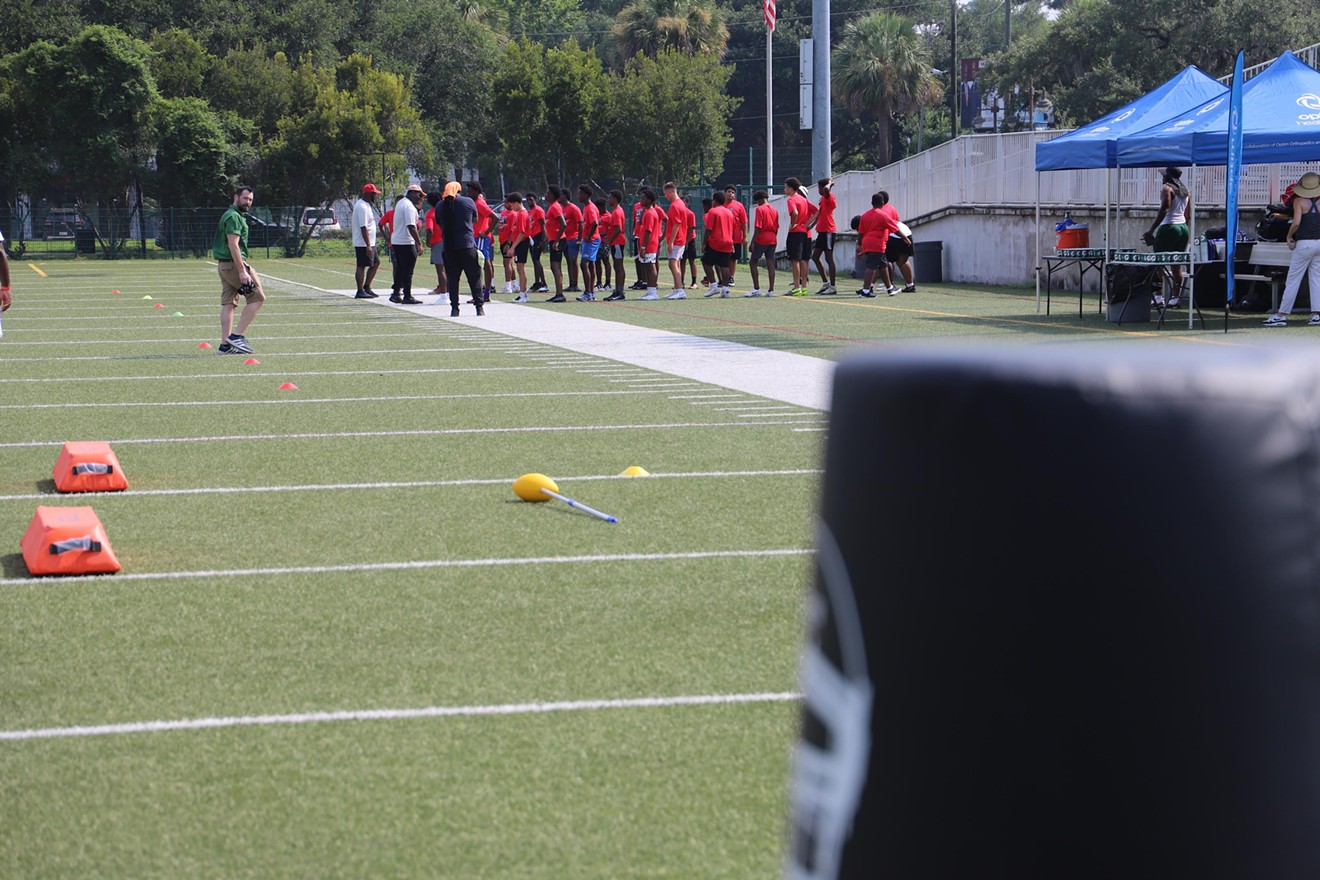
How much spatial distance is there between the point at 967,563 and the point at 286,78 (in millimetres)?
56898

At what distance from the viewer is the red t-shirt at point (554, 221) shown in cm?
2473

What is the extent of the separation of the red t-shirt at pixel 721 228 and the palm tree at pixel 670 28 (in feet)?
125

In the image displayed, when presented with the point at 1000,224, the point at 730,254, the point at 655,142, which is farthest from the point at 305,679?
the point at 655,142

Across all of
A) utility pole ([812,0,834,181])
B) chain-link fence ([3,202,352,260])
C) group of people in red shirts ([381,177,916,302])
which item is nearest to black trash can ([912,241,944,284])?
utility pole ([812,0,834,181])

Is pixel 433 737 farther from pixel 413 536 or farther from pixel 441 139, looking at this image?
pixel 441 139

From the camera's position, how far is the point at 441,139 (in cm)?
6400

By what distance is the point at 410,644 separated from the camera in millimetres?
4918

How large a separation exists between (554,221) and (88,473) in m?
17.5

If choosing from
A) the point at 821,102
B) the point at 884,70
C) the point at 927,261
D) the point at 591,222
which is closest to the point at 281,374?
the point at 591,222

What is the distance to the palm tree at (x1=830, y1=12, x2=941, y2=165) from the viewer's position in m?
65.9

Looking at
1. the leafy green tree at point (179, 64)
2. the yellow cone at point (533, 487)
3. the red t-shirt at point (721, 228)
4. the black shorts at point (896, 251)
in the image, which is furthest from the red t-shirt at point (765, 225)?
the leafy green tree at point (179, 64)

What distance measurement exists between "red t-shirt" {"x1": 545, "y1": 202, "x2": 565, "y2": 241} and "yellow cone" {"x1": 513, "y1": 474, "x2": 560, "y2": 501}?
17751 millimetres

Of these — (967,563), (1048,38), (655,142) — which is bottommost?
(967,563)

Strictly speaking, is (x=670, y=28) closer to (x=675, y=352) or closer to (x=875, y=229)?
(x=875, y=229)
